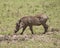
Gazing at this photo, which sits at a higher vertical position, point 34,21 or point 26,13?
point 34,21

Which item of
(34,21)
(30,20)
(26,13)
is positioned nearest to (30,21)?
(30,20)

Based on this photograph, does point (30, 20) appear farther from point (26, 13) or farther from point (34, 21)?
point (26, 13)

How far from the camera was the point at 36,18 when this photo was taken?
14234 mm

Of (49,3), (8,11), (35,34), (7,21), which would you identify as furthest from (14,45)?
(49,3)

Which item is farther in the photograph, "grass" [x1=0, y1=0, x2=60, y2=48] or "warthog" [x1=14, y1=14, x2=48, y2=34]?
"warthog" [x1=14, y1=14, x2=48, y2=34]

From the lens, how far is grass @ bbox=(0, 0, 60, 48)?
11.9 meters

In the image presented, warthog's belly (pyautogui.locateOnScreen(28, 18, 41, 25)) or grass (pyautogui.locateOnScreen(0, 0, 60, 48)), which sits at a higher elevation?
warthog's belly (pyautogui.locateOnScreen(28, 18, 41, 25))

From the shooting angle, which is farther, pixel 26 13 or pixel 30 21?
pixel 26 13

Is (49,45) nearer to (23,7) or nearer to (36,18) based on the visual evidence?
(36,18)

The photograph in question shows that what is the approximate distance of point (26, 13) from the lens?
1947 centimetres

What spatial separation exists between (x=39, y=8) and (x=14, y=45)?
9.26m

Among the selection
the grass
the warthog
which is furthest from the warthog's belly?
the grass

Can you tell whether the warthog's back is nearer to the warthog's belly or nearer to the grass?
the warthog's belly

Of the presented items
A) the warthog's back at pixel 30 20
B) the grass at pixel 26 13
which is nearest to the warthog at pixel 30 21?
the warthog's back at pixel 30 20
